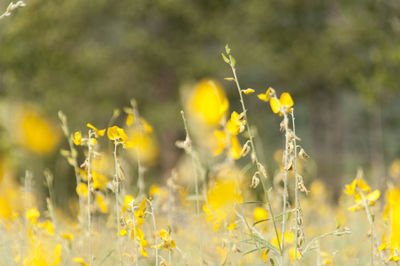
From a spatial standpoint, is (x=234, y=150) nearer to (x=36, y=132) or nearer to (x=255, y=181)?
(x=255, y=181)

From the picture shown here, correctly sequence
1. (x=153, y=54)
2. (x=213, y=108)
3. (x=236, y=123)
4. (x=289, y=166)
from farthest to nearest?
1. (x=153, y=54)
2. (x=213, y=108)
3. (x=236, y=123)
4. (x=289, y=166)

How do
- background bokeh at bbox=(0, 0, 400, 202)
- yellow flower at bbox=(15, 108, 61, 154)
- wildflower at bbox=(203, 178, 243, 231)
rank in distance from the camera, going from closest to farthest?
wildflower at bbox=(203, 178, 243, 231) → background bokeh at bbox=(0, 0, 400, 202) → yellow flower at bbox=(15, 108, 61, 154)

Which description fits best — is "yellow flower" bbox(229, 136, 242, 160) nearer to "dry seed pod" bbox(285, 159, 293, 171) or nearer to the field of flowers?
the field of flowers

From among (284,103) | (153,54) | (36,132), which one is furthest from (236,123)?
(36,132)

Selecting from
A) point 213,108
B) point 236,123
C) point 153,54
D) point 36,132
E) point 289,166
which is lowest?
point 289,166

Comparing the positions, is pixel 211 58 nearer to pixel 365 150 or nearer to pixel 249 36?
pixel 249 36

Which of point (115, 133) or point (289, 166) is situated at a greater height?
point (115, 133)

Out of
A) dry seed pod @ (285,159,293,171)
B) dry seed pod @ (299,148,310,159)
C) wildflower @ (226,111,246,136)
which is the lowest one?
dry seed pod @ (285,159,293,171)

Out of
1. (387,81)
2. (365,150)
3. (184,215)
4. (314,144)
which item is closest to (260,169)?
(184,215)

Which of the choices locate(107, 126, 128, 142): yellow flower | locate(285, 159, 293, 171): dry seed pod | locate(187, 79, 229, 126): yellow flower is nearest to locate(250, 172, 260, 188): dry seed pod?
locate(285, 159, 293, 171): dry seed pod

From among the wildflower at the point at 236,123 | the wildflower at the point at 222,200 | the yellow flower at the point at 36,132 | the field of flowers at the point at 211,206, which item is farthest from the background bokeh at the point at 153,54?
the wildflower at the point at 236,123

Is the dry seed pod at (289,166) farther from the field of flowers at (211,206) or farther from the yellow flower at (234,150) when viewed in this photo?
the yellow flower at (234,150)

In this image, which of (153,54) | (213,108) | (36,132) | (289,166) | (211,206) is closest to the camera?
(289,166)

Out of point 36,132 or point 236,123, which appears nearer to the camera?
point 236,123
